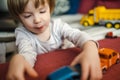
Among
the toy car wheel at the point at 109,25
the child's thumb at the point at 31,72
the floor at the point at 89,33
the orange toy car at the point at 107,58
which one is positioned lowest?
the floor at the point at 89,33

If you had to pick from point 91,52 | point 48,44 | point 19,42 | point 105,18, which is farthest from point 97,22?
point 91,52

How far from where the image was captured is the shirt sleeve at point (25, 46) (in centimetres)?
62

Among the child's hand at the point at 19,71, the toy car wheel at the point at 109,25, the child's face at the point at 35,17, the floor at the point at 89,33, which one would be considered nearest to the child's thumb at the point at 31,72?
the child's hand at the point at 19,71

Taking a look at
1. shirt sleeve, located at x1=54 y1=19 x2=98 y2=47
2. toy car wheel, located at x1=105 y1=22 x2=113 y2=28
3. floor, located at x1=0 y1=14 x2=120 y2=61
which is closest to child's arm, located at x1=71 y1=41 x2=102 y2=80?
shirt sleeve, located at x1=54 y1=19 x2=98 y2=47

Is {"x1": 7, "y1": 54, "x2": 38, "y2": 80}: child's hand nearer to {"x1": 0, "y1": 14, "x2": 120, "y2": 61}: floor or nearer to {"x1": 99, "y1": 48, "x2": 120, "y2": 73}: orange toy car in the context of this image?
{"x1": 99, "y1": 48, "x2": 120, "y2": 73}: orange toy car

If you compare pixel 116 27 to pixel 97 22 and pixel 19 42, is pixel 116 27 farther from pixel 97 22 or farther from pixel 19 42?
pixel 19 42

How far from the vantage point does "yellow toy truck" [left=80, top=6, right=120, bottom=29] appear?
1.29 m

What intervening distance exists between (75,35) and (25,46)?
0.16 metres

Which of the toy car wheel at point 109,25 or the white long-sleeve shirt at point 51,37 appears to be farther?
the toy car wheel at point 109,25

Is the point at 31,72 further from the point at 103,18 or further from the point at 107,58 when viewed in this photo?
the point at 103,18

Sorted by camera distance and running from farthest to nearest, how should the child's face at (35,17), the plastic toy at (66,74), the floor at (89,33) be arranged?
the floor at (89,33), the child's face at (35,17), the plastic toy at (66,74)

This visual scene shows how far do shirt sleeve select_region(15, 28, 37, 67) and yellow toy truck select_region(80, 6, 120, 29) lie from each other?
628 millimetres

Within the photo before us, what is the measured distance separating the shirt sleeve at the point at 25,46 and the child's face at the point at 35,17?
35mm

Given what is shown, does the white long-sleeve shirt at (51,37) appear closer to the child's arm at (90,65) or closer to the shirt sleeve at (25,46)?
the shirt sleeve at (25,46)
